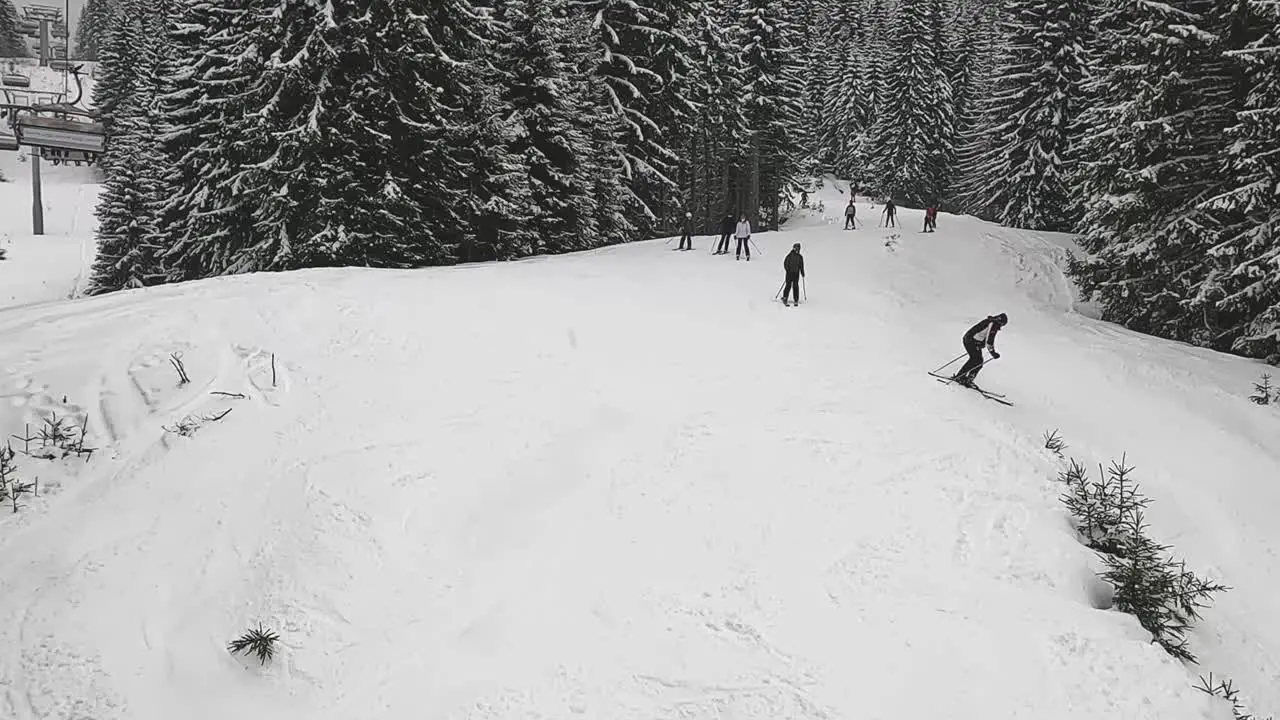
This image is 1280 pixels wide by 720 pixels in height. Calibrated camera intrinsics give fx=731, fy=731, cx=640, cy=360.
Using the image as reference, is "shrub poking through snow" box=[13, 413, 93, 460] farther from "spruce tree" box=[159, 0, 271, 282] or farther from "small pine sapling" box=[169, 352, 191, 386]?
"spruce tree" box=[159, 0, 271, 282]

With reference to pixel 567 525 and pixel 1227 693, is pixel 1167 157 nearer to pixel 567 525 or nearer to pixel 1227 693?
pixel 1227 693

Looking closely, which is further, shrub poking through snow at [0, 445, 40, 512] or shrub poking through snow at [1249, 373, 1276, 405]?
shrub poking through snow at [1249, 373, 1276, 405]

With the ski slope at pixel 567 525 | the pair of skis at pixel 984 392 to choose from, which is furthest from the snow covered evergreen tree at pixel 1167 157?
the pair of skis at pixel 984 392

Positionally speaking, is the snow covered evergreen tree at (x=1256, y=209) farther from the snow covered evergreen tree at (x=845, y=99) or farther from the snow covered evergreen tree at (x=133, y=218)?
the snow covered evergreen tree at (x=845, y=99)

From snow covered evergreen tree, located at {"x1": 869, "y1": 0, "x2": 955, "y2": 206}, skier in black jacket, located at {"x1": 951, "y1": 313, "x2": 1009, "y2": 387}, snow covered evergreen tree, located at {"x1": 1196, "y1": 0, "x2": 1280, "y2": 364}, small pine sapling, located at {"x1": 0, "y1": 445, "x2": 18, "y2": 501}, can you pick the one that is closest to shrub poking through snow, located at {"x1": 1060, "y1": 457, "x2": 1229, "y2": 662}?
skier in black jacket, located at {"x1": 951, "y1": 313, "x2": 1009, "y2": 387}

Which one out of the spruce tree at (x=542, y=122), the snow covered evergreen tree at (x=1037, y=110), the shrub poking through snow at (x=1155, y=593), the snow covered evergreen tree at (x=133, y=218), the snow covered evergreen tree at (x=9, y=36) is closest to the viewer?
the shrub poking through snow at (x=1155, y=593)

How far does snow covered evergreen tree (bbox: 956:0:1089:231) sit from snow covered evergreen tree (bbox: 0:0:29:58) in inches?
4356

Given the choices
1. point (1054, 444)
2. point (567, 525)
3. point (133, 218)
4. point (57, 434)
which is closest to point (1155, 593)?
point (1054, 444)

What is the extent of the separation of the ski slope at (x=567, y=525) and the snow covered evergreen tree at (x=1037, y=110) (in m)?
20.4

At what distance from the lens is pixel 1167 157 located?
17.1m

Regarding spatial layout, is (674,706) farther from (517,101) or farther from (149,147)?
(149,147)

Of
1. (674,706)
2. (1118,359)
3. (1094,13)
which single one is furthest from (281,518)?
(1094,13)

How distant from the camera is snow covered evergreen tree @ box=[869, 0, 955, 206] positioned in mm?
47219

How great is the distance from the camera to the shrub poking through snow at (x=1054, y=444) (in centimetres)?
966
